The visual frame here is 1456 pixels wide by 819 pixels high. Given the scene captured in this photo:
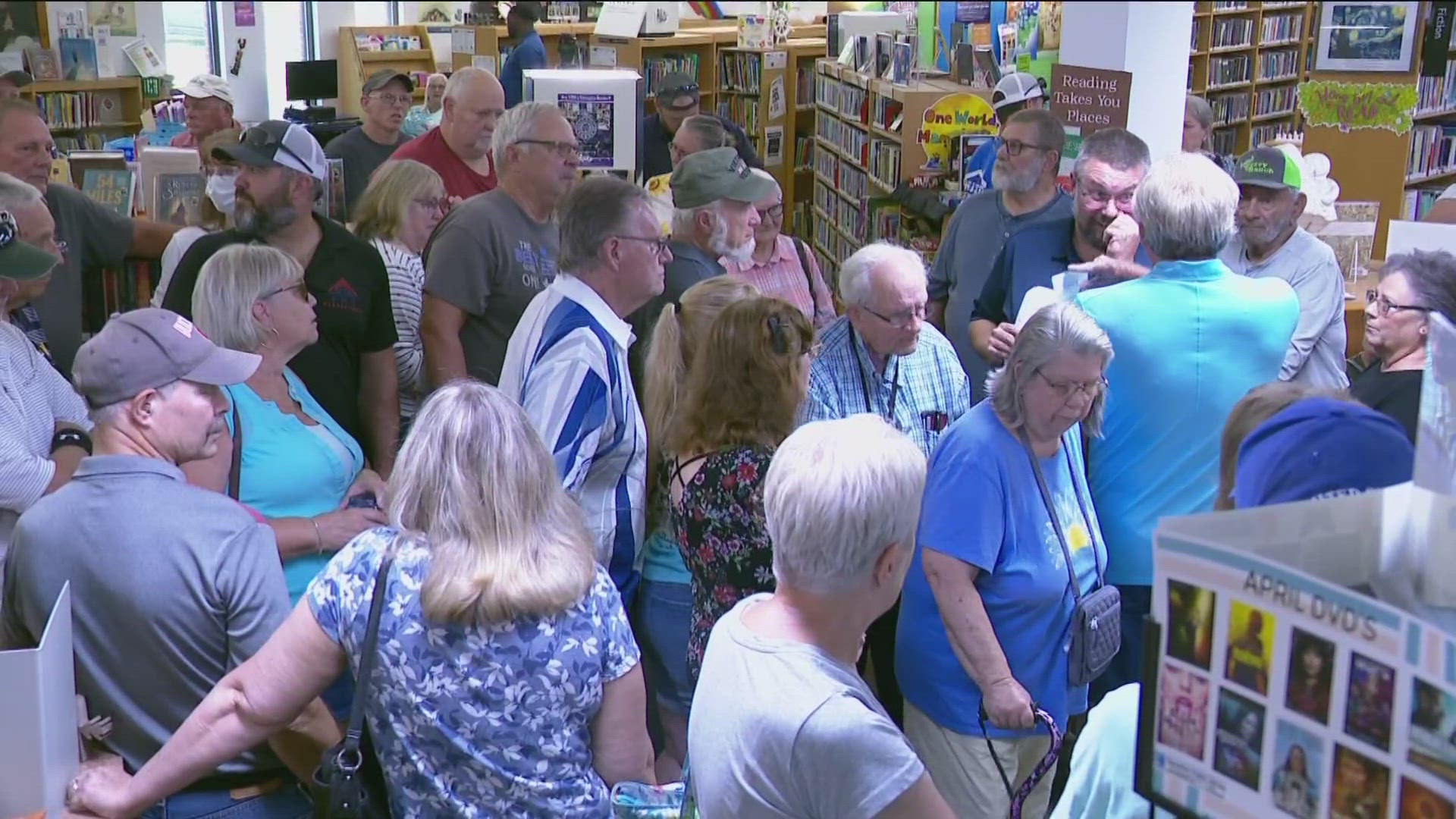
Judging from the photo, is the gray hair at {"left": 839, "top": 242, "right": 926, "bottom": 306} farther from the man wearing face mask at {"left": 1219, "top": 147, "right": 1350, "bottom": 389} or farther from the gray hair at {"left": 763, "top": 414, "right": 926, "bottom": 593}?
the gray hair at {"left": 763, "top": 414, "right": 926, "bottom": 593}

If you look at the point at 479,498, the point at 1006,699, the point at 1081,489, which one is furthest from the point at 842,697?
the point at 1081,489

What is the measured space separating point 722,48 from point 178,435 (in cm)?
922

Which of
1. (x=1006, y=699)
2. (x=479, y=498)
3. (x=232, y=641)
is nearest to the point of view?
(x=479, y=498)

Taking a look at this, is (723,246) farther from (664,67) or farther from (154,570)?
(664,67)

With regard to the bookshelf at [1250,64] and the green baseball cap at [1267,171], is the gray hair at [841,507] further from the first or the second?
the bookshelf at [1250,64]

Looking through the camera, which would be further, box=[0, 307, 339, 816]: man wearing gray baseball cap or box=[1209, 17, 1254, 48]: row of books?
box=[1209, 17, 1254, 48]: row of books

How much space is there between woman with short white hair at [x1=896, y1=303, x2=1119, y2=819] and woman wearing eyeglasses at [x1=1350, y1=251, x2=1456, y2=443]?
0.72 meters

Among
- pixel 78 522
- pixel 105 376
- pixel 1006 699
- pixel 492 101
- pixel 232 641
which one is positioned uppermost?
pixel 492 101

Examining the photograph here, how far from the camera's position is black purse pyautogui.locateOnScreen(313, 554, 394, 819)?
6.18 ft

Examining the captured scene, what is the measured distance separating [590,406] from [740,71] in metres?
8.59

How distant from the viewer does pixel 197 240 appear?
3.36 meters

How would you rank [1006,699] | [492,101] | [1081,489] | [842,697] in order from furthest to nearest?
[492,101], [1081,489], [1006,699], [842,697]

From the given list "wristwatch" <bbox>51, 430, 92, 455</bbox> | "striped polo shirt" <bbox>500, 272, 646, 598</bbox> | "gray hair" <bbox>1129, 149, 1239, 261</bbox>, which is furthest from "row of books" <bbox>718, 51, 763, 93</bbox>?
"wristwatch" <bbox>51, 430, 92, 455</bbox>

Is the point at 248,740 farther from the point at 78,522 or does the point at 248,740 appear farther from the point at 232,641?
the point at 78,522
